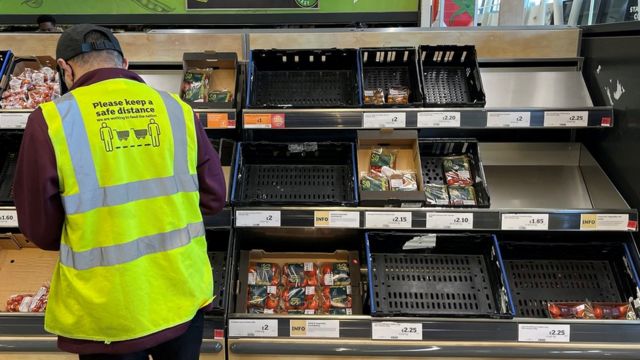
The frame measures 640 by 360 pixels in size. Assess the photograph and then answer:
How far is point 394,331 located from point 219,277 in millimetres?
781

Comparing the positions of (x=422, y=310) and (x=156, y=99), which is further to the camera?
(x=422, y=310)

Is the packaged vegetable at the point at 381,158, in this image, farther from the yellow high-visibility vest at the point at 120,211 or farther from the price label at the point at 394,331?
the yellow high-visibility vest at the point at 120,211

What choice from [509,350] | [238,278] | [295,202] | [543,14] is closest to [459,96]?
[295,202]

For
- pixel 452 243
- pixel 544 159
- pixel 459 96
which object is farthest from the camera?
pixel 544 159

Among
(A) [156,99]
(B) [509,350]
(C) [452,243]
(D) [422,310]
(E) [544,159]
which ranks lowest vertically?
(B) [509,350]

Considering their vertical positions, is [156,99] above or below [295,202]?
above

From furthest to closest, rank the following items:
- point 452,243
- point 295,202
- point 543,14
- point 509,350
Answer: point 543,14 < point 452,243 < point 295,202 < point 509,350

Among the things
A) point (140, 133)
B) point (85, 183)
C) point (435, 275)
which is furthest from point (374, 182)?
point (85, 183)

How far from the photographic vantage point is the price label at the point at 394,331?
169 cm

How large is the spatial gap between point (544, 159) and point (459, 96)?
62 centimetres

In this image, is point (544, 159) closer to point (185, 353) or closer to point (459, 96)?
point (459, 96)

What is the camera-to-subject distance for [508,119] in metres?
1.79

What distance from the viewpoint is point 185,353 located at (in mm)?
1329

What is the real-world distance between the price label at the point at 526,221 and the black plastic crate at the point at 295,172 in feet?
2.07
